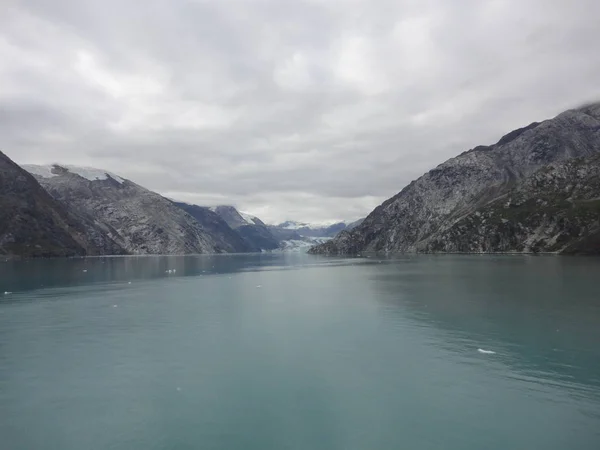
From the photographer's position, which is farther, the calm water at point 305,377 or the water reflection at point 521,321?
the water reflection at point 521,321

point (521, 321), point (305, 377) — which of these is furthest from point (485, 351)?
point (305, 377)

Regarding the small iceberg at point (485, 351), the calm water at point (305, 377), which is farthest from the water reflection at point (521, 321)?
the small iceberg at point (485, 351)

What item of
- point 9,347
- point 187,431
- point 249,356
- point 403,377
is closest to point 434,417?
point 403,377

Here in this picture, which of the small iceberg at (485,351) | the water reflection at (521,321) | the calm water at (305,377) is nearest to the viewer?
the calm water at (305,377)

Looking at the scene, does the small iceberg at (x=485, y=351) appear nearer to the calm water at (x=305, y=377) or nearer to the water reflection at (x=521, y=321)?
the water reflection at (x=521, y=321)

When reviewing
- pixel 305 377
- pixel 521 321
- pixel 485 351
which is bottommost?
pixel 305 377

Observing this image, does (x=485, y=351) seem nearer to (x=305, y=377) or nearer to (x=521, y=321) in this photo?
(x=521, y=321)

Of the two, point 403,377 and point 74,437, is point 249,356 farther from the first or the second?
point 74,437

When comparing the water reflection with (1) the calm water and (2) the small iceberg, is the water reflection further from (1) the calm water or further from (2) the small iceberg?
(2) the small iceberg
